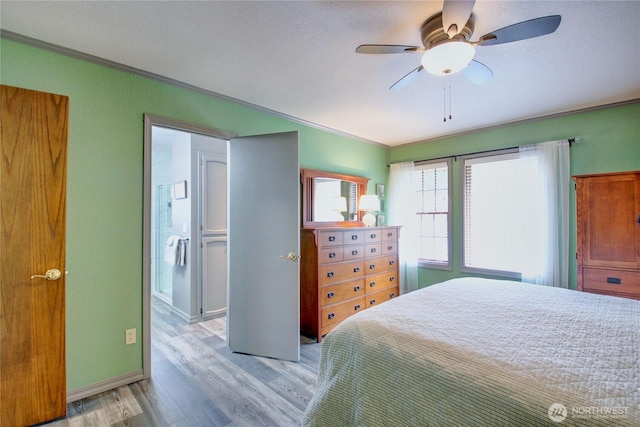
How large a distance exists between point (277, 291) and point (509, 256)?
2.94 m

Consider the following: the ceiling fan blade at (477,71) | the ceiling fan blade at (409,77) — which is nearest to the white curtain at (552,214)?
the ceiling fan blade at (477,71)

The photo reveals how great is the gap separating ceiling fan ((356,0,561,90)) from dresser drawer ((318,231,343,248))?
180 cm

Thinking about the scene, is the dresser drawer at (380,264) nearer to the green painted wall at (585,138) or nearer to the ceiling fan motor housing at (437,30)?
the green painted wall at (585,138)

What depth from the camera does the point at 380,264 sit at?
12.3 feet

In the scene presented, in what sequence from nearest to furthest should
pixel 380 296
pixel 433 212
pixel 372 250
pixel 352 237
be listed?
Result: pixel 352 237 → pixel 372 250 → pixel 380 296 → pixel 433 212

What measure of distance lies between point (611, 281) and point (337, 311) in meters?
2.56

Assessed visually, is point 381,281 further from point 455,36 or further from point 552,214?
point 455,36

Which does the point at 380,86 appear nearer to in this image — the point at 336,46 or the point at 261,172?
the point at 336,46

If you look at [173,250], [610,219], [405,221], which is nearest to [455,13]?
[610,219]

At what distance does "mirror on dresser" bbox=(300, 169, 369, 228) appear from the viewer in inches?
140

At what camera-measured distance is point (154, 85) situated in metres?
2.41

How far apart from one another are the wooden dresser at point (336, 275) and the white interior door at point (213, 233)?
1.26 m

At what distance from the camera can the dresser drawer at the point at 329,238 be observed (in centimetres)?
300

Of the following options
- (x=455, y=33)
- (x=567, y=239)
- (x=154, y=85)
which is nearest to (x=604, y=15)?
(x=455, y=33)
